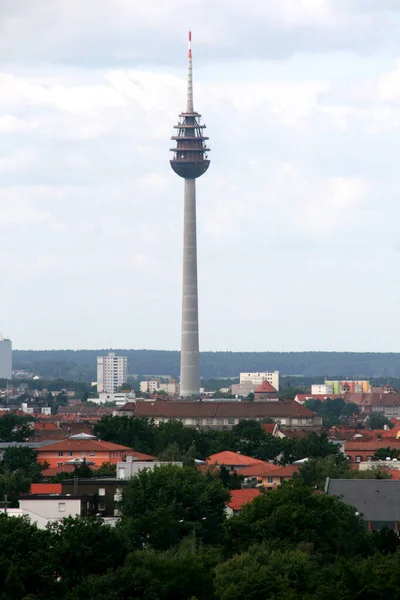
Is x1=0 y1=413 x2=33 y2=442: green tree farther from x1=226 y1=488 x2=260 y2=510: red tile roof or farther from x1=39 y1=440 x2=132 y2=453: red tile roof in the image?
x1=226 y1=488 x2=260 y2=510: red tile roof

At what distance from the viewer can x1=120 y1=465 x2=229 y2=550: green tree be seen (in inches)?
2596

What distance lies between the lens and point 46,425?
15612 centimetres

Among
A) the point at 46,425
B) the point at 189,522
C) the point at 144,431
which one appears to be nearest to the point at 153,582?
the point at 189,522

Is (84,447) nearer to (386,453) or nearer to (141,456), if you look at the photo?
(141,456)

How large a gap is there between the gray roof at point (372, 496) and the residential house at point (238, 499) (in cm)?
369

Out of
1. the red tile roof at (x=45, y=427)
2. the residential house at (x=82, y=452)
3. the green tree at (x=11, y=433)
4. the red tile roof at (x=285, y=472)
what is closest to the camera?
the red tile roof at (x=285, y=472)

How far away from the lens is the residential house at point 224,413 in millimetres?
180750

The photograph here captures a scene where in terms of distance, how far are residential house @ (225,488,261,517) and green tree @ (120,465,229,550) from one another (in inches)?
67.7

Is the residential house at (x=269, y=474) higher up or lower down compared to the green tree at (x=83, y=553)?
higher up

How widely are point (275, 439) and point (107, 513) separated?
2193 inches

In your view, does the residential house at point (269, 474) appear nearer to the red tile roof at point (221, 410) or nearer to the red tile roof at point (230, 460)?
the red tile roof at point (230, 460)

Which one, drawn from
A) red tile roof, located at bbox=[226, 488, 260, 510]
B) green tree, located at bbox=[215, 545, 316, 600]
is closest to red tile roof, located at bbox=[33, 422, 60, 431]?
red tile roof, located at bbox=[226, 488, 260, 510]

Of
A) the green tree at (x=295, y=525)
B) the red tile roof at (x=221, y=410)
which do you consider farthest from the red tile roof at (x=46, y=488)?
the red tile roof at (x=221, y=410)

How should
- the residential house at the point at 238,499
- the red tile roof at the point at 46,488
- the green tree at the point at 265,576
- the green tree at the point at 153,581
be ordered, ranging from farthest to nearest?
the red tile roof at the point at 46,488 → the residential house at the point at 238,499 → the green tree at the point at 265,576 → the green tree at the point at 153,581
